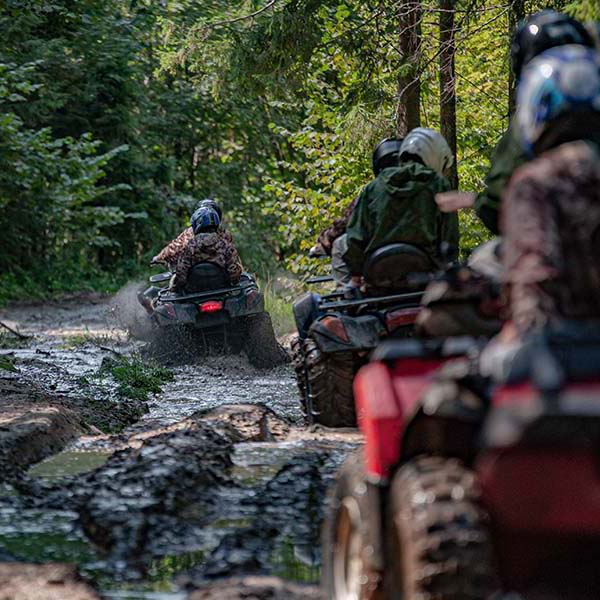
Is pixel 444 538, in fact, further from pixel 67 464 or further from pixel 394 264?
pixel 394 264

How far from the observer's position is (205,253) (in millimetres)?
14852

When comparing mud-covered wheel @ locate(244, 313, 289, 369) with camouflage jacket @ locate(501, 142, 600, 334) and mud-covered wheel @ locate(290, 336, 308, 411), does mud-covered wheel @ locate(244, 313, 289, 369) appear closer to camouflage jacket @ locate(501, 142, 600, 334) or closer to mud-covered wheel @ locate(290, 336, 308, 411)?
mud-covered wheel @ locate(290, 336, 308, 411)

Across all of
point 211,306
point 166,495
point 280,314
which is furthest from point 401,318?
point 280,314

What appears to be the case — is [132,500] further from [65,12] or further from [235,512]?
[65,12]

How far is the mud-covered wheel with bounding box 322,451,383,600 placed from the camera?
3.51 metres

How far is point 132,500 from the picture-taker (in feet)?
18.8

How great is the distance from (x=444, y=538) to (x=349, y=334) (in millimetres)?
5496

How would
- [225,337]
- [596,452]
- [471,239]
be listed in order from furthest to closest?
[471,239]
[225,337]
[596,452]

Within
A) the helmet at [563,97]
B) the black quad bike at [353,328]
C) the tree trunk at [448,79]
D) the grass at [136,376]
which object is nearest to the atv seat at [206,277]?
the grass at [136,376]

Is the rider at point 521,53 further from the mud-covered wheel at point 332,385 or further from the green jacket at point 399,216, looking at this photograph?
the mud-covered wheel at point 332,385

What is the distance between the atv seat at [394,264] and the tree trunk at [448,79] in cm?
538

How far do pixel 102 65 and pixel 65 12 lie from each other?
2.31 metres

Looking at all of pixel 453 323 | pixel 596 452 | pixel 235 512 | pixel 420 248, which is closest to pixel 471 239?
pixel 420 248

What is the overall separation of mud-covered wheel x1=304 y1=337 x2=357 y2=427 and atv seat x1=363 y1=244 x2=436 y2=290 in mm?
559
